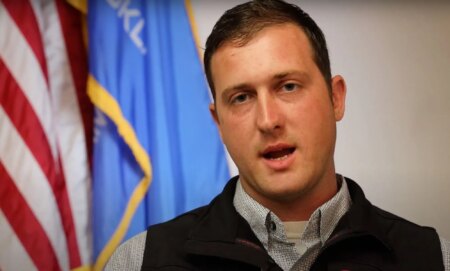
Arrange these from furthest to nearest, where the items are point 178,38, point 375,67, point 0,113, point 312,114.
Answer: point 375,67, point 178,38, point 0,113, point 312,114

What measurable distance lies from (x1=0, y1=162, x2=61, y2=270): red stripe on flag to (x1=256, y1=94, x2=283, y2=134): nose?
911 millimetres

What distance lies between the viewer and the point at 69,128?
1.49 meters

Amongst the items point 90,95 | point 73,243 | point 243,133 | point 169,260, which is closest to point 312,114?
point 243,133

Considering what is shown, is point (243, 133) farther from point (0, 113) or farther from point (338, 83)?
point (0, 113)

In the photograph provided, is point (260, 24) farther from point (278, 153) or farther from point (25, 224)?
point (25, 224)

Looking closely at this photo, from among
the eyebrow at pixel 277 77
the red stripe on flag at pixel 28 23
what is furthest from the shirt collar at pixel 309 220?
the red stripe on flag at pixel 28 23

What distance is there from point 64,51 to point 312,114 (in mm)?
967

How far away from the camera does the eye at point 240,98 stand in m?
0.89

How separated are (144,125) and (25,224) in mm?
472

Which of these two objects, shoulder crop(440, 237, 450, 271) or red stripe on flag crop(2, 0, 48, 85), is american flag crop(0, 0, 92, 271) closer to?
red stripe on flag crop(2, 0, 48, 85)

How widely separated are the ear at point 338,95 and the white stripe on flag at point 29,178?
94 cm

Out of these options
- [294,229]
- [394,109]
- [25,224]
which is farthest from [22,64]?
[394,109]

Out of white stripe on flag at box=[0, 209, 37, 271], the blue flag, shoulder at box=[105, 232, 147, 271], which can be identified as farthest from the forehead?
white stripe on flag at box=[0, 209, 37, 271]

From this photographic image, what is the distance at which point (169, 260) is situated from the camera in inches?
34.7
